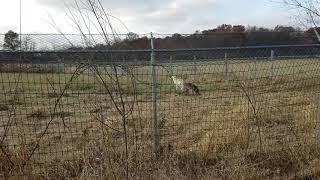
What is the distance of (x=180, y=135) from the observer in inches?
320

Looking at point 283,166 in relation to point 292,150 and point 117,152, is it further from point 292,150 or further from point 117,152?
point 117,152

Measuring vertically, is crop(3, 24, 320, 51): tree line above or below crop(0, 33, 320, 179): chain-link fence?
above

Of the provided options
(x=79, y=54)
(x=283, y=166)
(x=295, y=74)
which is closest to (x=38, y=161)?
(x=79, y=54)

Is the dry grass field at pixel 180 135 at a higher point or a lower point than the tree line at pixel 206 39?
lower

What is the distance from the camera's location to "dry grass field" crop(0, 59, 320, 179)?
5977 millimetres

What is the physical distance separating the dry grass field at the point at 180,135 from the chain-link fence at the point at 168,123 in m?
0.02

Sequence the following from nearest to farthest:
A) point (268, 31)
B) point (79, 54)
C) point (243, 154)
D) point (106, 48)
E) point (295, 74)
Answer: point (106, 48) < point (79, 54) < point (243, 154) < point (295, 74) < point (268, 31)

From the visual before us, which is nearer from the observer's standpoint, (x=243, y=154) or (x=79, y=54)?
(x=79, y=54)

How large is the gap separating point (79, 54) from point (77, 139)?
5.61ft

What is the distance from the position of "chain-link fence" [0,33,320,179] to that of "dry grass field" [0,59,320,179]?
2 centimetres

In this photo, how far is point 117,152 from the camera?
20.3 ft

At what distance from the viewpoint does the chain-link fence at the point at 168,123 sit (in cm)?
590

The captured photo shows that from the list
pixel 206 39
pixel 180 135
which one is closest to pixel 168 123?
pixel 180 135

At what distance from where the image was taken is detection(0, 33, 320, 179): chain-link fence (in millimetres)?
5898
